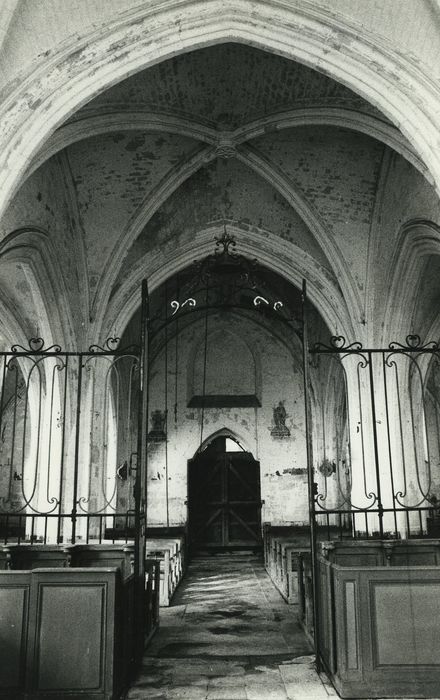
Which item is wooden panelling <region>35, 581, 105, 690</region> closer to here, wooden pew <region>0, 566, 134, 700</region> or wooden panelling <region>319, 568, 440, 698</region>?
wooden pew <region>0, 566, 134, 700</region>

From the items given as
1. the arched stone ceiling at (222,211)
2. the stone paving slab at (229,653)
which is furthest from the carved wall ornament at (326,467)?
the arched stone ceiling at (222,211)

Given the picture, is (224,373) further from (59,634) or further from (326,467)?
(59,634)

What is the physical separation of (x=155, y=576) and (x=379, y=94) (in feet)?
19.2

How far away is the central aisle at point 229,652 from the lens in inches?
196

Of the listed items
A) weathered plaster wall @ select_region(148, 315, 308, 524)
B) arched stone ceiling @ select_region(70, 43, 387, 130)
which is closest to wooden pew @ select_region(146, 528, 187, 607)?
weathered plaster wall @ select_region(148, 315, 308, 524)

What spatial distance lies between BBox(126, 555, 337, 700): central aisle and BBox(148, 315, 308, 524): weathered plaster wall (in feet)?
19.0

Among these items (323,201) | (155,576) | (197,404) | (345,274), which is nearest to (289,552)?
(155,576)

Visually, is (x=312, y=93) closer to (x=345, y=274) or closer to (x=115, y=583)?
(x=345, y=274)

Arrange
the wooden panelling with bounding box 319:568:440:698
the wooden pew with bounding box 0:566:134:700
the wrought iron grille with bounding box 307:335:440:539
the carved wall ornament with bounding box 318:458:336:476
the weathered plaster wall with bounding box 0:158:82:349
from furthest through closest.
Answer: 1. the carved wall ornament with bounding box 318:458:336:476
2. the weathered plaster wall with bounding box 0:158:82:349
3. the wrought iron grille with bounding box 307:335:440:539
4. the wooden panelling with bounding box 319:568:440:698
5. the wooden pew with bounding box 0:566:134:700

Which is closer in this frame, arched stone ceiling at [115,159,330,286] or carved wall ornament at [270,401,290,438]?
arched stone ceiling at [115,159,330,286]

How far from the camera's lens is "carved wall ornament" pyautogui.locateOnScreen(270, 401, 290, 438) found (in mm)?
16562

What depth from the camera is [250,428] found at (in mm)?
16609

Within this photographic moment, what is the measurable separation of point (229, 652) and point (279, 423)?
1052 cm

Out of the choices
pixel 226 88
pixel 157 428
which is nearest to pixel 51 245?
pixel 226 88
